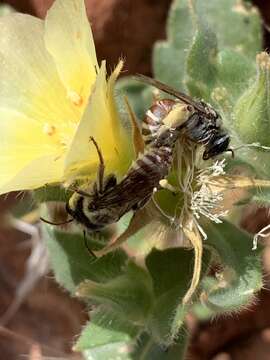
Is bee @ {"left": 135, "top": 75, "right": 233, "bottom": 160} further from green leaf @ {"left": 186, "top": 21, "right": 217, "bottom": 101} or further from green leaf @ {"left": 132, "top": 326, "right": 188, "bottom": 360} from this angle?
green leaf @ {"left": 132, "top": 326, "right": 188, "bottom": 360}

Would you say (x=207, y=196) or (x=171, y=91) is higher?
(x=171, y=91)

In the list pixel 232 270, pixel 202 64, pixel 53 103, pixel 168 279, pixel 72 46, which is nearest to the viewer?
pixel 72 46

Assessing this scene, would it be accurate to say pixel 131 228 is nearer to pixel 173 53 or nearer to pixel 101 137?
pixel 101 137

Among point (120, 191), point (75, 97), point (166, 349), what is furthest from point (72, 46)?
point (166, 349)

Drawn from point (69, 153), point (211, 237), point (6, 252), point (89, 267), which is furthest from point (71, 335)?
point (69, 153)

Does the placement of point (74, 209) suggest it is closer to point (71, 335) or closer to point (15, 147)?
point (15, 147)

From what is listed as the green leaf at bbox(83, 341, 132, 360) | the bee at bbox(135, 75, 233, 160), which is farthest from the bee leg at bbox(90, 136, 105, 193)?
the green leaf at bbox(83, 341, 132, 360)
